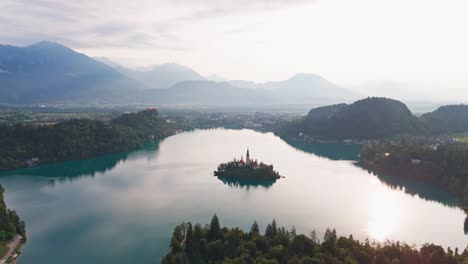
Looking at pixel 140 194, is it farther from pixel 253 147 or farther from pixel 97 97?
pixel 97 97

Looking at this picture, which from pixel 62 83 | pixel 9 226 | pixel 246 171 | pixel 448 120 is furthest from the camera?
pixel 62 83

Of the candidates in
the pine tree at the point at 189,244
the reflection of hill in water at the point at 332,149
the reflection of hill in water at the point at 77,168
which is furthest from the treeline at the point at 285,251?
the reflection of hill in water at the point at 332,149

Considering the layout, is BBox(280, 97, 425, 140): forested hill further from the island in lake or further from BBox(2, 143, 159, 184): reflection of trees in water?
BBox(2, 143, 159, 184): reflection of trees in water

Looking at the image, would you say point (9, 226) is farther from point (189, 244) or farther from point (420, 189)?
point (420, 189)

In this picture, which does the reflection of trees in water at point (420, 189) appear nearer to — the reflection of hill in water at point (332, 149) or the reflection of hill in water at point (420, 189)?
the reflection of hill in water at point (420, 189)

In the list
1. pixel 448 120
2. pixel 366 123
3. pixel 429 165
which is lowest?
pixel 429 165

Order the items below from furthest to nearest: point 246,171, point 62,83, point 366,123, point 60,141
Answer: point 62,83 → point 366,123 → point 60,141 → point 246,171

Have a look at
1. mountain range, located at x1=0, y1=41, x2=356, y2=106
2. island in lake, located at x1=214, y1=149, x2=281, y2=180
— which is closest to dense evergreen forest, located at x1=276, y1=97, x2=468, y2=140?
island in lake, located at x1=214, y1=149, x2=281, y2=180

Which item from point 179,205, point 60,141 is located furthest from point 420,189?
point 60,141
